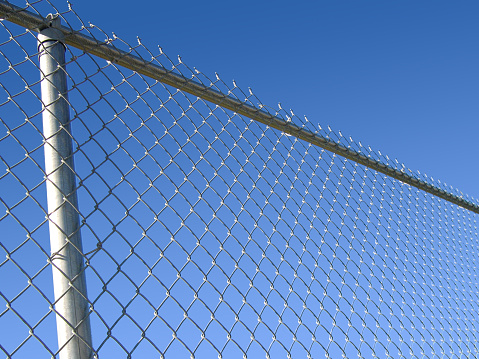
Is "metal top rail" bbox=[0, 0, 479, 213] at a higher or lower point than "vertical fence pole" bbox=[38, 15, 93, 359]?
higher

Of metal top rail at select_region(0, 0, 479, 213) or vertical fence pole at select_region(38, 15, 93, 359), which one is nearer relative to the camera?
vertical fence pole at select_region(38, 15, 93, 359)

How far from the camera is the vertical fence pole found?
54.2 inches

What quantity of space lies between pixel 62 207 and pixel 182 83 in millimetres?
794

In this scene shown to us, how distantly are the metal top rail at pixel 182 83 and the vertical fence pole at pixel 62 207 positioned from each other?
Result: 67mm

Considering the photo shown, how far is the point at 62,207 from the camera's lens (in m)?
1.45

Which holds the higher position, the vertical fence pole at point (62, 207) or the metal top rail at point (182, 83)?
the metal top rail at point (182, 83)

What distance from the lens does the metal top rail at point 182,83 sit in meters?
1.58

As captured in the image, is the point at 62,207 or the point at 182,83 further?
the point at 182,83

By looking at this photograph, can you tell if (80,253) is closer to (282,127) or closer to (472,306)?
(282,127)

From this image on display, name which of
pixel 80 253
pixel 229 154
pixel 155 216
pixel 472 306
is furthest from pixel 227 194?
pixel 472 306

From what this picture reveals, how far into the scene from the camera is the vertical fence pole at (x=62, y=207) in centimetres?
138

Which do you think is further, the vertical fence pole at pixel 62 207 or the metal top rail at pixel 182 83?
the metal top rail at pixel 182 83

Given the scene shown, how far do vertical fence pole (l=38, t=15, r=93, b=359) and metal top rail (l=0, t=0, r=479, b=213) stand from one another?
0.22ft

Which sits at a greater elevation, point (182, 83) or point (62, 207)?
point (182, 83)
